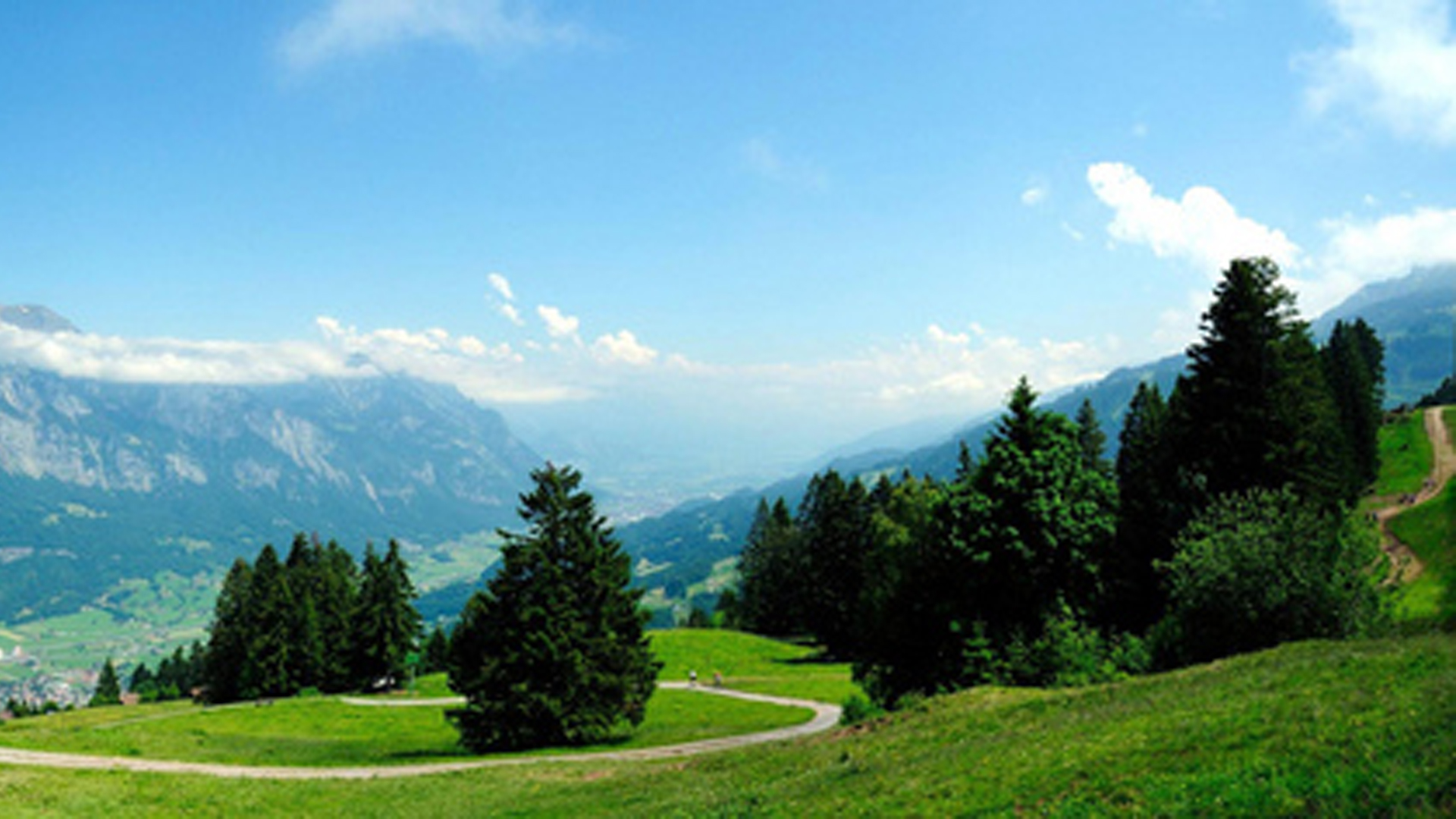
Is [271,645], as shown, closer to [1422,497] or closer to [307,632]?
[307,632]

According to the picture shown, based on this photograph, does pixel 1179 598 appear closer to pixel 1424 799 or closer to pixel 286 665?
pixel 1424 799

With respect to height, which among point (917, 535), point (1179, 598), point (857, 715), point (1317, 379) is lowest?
point (857, 715)

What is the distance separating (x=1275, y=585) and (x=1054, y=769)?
23.1 m

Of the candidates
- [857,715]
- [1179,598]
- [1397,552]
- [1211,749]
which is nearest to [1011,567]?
[1179,598]

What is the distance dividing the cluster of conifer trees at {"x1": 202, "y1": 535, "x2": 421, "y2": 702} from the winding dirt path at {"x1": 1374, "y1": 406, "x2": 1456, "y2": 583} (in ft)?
295

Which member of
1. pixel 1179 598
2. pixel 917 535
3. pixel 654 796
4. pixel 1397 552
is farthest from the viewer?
pixel 1397 552

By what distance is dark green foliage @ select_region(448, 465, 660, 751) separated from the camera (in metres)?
47.1

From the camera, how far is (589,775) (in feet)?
107

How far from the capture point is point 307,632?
93.9m

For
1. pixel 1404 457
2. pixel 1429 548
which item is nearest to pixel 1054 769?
pixel 1429 548

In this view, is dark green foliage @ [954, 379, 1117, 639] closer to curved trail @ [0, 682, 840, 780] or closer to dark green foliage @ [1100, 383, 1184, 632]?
dark green foliage @ [1100, 383, 1184, 632]

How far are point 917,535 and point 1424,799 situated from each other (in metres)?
40.4

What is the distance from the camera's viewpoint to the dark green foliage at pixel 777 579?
377ft

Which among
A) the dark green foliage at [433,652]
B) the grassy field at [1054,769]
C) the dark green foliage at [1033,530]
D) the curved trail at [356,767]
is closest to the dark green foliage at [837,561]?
the curved trail at [356,767]
